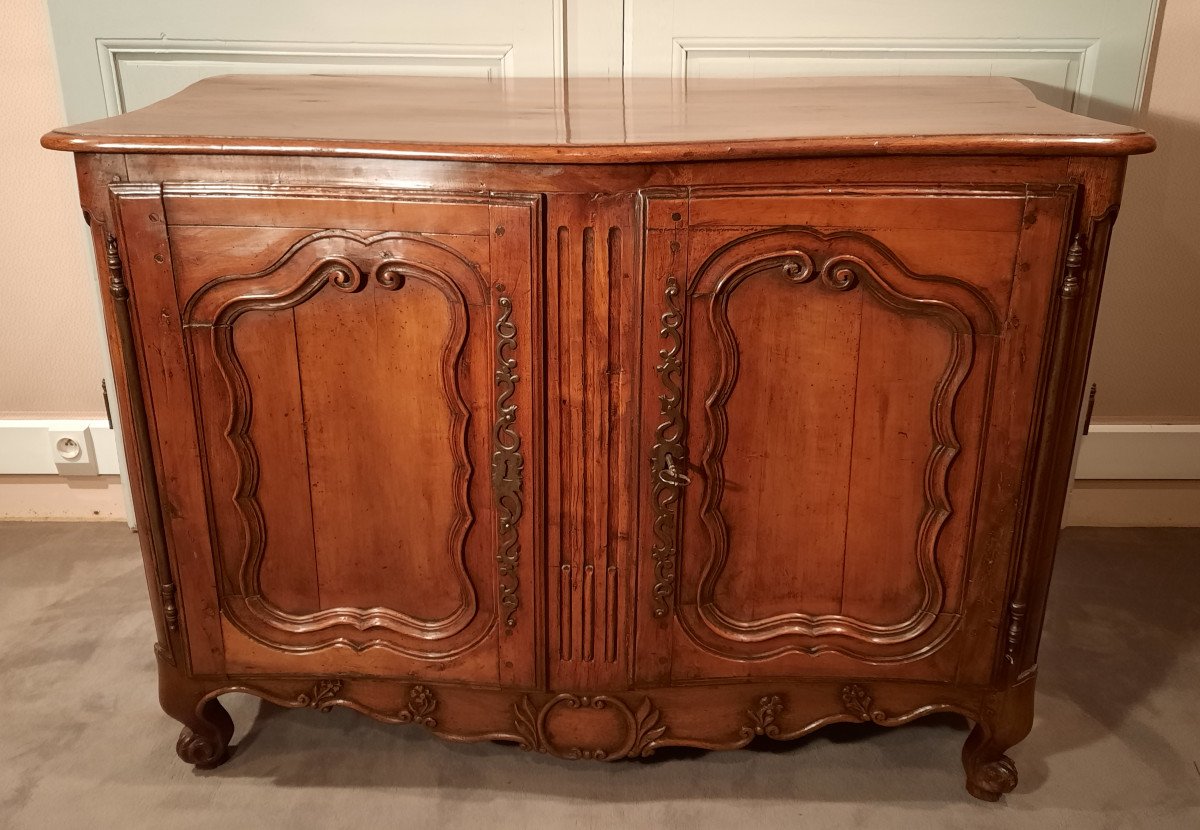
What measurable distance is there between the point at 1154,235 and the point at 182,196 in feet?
5.65

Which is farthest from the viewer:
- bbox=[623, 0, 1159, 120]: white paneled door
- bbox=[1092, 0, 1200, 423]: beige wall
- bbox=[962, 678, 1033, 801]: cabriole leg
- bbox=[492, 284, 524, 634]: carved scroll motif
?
bbox=[1092, 0, 1200, 423]: beige wall

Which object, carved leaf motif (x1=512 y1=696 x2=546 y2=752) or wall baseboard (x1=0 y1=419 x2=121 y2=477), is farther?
wall baseboard (x1=0 y1=419 x2=121 y2=477)

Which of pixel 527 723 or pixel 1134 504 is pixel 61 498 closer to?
pixel 527 723

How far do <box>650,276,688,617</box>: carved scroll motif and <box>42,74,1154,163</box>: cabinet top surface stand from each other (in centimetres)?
20

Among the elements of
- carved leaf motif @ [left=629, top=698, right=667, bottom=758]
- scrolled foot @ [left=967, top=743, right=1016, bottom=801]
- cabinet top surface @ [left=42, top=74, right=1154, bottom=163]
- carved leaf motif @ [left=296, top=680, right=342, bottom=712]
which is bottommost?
scrolled foot @ [left=967, top=743, right=1016, bottom=801]

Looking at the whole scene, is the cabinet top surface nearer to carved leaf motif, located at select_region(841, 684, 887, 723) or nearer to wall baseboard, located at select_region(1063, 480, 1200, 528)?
carved leaf motif, located at select_region(841, 684, 887, 723)

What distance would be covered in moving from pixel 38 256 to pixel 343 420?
3.63 feet

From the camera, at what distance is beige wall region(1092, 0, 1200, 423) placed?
71.2 inches

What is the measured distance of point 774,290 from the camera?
1.19 metres

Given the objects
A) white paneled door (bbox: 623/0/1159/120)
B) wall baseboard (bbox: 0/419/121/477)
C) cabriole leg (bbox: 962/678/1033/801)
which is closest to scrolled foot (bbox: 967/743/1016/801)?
cabriole leg (bbox: 962/678/1033/801)

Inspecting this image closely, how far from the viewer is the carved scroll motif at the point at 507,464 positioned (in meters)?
1.20

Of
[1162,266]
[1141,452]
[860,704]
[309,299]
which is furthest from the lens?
[1141,452]

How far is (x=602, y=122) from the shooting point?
127cm

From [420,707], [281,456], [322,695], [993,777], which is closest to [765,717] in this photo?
[993,777]
